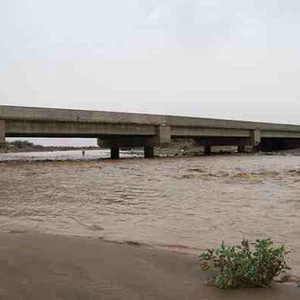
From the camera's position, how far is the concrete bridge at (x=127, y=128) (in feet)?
124

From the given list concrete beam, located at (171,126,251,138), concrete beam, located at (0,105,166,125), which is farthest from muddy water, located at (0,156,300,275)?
concrete beam, located at (171,126,251,138)

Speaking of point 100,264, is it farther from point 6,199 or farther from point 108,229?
point 6,199

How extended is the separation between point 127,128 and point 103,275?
4160 centimetres

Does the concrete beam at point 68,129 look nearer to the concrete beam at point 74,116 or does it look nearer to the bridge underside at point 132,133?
the bridge underside at point 132,133

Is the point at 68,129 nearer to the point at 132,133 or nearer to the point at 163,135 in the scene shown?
the point at 132,133

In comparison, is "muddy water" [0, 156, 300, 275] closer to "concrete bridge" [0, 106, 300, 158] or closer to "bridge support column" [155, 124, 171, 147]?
"concrete bridge" [0, 106, 300, 158]

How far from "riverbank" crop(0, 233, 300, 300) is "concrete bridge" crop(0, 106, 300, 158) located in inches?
1254

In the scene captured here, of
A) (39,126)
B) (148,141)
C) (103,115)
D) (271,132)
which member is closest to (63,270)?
(39,126)

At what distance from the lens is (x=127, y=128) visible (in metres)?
46.1

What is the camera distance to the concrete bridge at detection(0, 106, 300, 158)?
37.8 meters

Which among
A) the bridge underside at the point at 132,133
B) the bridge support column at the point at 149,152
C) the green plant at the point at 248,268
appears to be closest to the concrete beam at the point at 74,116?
the bridge underside at the point at 132,133

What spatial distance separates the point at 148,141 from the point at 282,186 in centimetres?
3397

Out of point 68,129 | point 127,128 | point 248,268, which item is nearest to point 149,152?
point 127,128

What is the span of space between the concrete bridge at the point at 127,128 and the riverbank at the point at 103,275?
31850 mm
